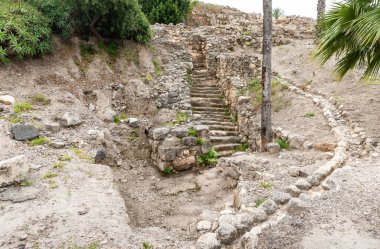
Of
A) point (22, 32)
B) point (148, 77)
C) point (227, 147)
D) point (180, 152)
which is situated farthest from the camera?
point (148, 77)

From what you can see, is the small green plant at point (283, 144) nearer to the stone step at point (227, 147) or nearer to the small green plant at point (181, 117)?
the stone step at point (227, 147)

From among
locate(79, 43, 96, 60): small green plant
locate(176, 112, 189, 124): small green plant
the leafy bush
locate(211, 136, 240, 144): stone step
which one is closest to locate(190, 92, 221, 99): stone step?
locate(176, 112, 189, 124): small green plant

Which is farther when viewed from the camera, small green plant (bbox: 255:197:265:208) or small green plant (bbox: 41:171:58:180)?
small green plant (bbox: 41:171:58:180)

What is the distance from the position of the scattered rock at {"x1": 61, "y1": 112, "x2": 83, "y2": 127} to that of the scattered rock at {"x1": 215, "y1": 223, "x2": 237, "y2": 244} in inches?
212

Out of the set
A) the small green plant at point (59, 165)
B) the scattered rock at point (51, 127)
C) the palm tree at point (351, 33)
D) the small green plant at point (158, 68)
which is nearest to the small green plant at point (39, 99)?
the scattered rock at point (51, 127)

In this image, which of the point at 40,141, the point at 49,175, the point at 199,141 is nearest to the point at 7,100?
the point at 40,141

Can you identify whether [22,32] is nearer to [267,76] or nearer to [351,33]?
[267,76]

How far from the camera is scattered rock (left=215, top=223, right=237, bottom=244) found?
4094 millimetres

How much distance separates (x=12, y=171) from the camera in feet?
17.5

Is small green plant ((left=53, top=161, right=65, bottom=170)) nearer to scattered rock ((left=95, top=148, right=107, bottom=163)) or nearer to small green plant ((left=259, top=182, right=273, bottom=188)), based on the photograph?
scattered rock ((left=95, top=148, right=107, bottom=163))

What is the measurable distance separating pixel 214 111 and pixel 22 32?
720cm

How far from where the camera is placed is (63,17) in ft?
33.5

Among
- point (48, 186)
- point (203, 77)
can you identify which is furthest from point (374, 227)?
point (203, 77)

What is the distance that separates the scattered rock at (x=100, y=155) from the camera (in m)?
7.30
